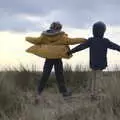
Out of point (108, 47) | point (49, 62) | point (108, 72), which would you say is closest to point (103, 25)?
point (108, 47)

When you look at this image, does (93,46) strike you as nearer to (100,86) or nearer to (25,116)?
(100,86)

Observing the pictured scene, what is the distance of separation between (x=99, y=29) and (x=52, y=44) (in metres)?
1.20

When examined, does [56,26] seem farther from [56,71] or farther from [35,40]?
[56,71]

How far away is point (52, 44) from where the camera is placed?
15438 millimetres

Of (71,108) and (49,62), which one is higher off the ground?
(49,62)

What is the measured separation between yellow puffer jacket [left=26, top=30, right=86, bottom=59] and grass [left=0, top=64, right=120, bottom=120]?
39.9 inches

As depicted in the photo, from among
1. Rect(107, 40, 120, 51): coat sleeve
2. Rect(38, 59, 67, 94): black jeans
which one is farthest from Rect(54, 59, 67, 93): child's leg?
Rect(107, 40, 120, 51): coat sleeve

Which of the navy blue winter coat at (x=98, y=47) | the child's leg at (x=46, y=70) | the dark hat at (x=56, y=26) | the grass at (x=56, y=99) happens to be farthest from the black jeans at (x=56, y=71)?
the navy blue winter coat at (x=98, y=47)

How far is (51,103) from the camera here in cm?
1493

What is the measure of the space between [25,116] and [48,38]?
10.1 ft

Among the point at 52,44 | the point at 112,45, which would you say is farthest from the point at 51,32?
the point at 112,45

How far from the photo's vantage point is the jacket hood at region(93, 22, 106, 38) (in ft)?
49.1

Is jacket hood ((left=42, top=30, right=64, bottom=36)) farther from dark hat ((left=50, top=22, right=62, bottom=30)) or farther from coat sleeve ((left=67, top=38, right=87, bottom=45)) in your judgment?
coat sleeve ((left=67, top=38, right=87, bottom=45))

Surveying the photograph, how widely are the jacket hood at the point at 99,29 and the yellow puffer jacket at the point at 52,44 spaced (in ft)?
1.31
